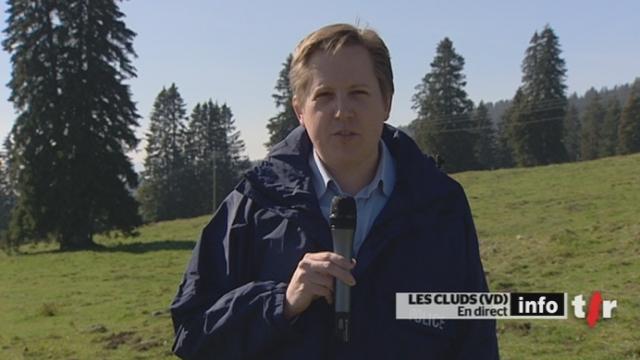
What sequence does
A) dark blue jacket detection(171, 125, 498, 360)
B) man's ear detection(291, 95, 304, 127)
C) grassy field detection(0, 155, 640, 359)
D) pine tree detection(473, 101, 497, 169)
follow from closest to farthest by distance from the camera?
dark blue jacket detection(171, 125, 498, 360) < man's ear detection(291, 95, 304, 127) < grassy field detection(0, 155, 640, 359) < pine tree detection(473, 101, 497, 169)

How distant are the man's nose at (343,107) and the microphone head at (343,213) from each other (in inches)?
11.8

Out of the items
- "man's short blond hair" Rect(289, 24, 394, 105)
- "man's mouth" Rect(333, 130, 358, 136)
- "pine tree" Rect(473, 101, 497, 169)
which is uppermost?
"pine tree" Rect(473, 101, 497, 169)

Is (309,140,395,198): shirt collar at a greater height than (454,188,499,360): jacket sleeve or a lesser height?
greater

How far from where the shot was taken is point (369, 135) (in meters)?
2.58

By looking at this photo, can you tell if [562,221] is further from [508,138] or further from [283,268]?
[508,138]

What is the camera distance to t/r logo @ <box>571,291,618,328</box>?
9.51m

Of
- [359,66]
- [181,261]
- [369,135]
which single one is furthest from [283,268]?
[181,261]

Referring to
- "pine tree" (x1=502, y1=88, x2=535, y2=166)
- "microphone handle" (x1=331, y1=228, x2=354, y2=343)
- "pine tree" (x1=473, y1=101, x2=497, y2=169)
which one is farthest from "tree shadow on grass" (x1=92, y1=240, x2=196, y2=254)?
"pine tree" (x1=473, y1=101, x2=497, y2=169)

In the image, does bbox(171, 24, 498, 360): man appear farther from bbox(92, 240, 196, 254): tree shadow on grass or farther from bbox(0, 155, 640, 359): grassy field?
bbox(92, 240, 196, 254): tree shadow on grass

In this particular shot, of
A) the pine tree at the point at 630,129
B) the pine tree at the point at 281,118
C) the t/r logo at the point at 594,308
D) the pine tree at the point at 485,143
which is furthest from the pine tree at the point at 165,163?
the t/r logo at the point at 594,308

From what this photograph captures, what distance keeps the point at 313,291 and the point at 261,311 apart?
0.81 ft

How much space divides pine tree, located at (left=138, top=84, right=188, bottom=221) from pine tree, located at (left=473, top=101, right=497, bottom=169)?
28.9 metres

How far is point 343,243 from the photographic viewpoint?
7.73ft

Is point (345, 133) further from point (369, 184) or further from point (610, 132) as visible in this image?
point (610, 132)
